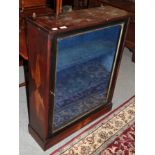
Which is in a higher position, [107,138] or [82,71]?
[82,71]

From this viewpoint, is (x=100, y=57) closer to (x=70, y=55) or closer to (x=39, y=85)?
(x=70, y=55)

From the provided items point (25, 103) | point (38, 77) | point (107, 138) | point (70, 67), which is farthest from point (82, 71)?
point (25, 103)

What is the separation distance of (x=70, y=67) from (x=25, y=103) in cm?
100

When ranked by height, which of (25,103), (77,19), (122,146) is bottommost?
(122,146)

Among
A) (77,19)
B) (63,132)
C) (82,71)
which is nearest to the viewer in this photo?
(77,19)

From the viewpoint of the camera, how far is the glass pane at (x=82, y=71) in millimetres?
1831

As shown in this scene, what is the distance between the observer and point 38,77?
6.08ft

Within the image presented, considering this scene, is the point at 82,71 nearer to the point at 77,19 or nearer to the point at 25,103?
the point at 77,19

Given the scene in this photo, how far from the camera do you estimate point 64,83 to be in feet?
6.46

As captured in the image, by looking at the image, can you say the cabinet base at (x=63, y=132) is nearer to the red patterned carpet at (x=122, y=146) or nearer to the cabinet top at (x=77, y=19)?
the red patterned carpet at (x=122, y=146)

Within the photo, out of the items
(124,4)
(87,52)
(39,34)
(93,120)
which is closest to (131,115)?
(93,120)

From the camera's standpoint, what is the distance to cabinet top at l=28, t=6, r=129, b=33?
1632 mm

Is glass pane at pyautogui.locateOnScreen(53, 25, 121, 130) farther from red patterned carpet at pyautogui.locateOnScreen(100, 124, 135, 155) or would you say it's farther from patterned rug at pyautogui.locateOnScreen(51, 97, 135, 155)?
red patterned carpet at pyautogui.locateOnScreen(100, 124, 135, 155)

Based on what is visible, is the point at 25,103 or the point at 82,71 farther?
the point at 25,103
